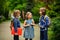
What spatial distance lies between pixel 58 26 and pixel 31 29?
1.34 m

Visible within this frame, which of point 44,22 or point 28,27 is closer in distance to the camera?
point 44,22

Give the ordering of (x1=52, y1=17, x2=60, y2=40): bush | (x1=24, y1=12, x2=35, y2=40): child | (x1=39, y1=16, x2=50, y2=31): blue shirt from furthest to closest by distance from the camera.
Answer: (x1=52, y1=17, x2=60, y2=40): bush < (x1=24, y1=12, x2=35, y2=40): child < (x1=39, y1=16, x2=50, y2=31): blue shirt

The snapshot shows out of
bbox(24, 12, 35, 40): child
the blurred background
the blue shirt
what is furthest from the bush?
bbox(24, 12, 35, 40): child

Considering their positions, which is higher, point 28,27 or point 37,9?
point 28,27

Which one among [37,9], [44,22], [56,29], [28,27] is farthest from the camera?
[37,9]

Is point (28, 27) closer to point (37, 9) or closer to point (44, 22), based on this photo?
point (44, 22)

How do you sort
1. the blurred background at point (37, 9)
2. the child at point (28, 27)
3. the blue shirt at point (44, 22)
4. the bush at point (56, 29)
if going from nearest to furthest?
the blue shirt at point (44, 22), the child at point (28, 27), the bush at point (56, 29), the blurred background at point (37, 9)

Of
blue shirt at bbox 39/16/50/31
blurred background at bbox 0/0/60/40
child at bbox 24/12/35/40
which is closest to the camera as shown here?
blue shirt at bbox 39/16/50/31

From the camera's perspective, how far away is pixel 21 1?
3600 cm

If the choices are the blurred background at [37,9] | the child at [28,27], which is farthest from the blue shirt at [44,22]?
the blurred background at [37,9]

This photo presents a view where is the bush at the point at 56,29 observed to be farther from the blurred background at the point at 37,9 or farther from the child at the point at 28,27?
the child at the point at 28,27

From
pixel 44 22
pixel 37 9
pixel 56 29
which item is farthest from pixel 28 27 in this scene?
pixel 37 9

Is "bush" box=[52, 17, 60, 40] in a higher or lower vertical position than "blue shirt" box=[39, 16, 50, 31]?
lower

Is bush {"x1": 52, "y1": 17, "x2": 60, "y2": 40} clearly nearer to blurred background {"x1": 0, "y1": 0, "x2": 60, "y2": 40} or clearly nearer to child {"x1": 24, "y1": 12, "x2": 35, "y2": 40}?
blurred background {"x1": 0, "y1": 0, "x2": 60, "y2": 40}
